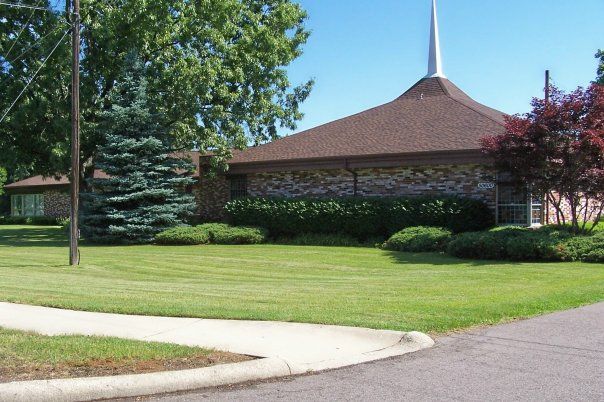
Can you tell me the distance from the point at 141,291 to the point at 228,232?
13.2 m

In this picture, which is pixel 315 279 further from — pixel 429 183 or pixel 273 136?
pixel 273 136

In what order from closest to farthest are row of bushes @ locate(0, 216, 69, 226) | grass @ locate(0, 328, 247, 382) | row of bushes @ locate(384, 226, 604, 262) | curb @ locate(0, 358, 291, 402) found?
curb @ locate(0, 358, 291, 402)
grass @ locate(0, 328, 247, 382)
row of bushes @ locate(384, 226, 604, 262)
row of bushes @ locate(0, 216, 69, 226)

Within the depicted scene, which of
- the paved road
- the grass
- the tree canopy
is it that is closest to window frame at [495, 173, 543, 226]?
the tree canopy

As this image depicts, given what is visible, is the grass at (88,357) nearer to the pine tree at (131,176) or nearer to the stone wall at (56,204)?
the pine tree at (131,176)

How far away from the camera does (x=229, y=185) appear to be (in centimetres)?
2945

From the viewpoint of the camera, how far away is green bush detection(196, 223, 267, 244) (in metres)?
24.8

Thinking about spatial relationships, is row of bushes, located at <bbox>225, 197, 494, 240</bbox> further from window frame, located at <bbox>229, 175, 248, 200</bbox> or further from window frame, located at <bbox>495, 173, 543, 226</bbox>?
window frame, located at <bbox>229, 175, 248, 200</bbox>

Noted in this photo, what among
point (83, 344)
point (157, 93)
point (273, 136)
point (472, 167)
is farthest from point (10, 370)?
point (273, 136)

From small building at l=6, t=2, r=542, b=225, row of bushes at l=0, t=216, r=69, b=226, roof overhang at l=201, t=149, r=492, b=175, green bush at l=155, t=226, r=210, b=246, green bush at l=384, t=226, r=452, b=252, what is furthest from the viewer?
row of bushes at l=0, t=216, r=69, b=226

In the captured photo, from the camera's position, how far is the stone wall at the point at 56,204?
45656 mm

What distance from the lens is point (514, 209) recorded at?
21938 millimetres

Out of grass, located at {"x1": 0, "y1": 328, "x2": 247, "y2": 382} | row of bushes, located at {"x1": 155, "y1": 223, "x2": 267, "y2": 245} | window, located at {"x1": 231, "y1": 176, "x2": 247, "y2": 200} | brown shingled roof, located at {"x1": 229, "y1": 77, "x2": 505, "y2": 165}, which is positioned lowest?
grass, located at {"x1": 0, "y1": 328, "x2": 247, "y2": 382}

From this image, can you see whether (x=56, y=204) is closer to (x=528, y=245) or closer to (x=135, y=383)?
(x=528, y=245)

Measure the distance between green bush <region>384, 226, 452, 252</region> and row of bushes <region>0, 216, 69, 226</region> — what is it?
28.2 m
